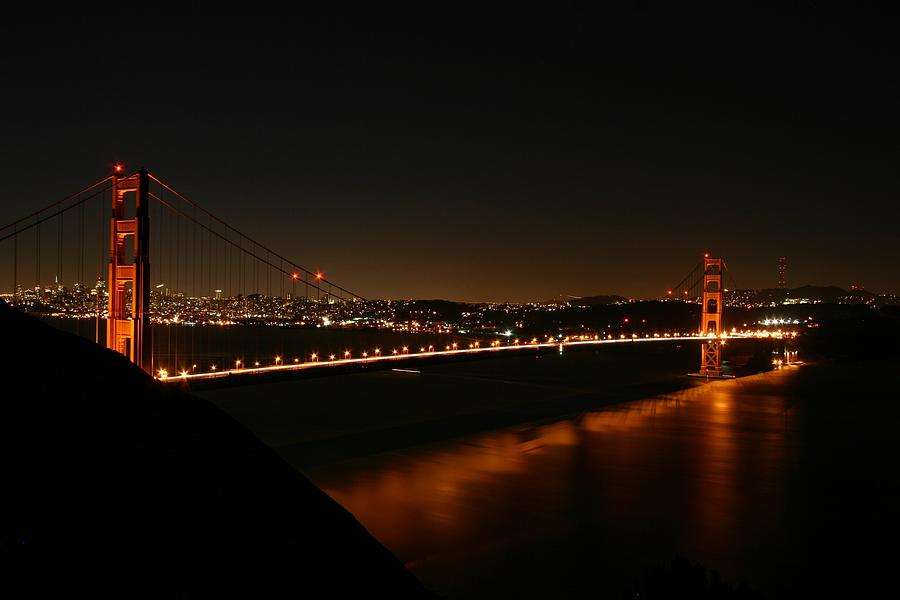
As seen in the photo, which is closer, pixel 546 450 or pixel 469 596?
pixel 469 596

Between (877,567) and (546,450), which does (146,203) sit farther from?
(877,567)

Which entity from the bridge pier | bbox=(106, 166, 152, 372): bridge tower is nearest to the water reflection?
bbox=(106, 166, 152, 372): bridge tower

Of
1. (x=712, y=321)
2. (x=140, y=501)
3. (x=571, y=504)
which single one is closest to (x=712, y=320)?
(x=712, y=321)

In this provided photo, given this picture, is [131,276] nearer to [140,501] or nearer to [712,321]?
[140,501]

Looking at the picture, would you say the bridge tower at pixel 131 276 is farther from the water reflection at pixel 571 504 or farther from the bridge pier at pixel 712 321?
the bridge pier at pixel 712 321

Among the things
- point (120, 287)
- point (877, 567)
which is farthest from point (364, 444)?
point (877, 567)

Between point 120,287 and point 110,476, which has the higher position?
point 120,287
